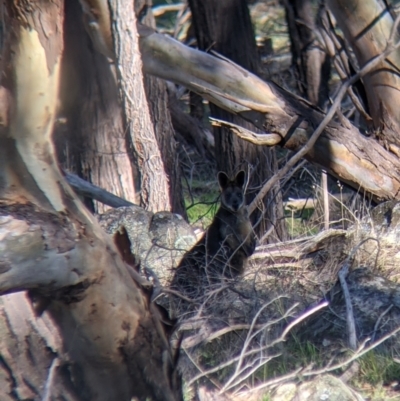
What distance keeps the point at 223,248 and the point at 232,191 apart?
3.89 feet

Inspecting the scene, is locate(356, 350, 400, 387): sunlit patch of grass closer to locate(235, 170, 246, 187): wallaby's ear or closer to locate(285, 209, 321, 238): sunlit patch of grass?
locate(285, 209, 321, 238): sunlit patch of grass

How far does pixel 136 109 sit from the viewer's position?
23.2 feet

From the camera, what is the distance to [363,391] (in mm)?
4793

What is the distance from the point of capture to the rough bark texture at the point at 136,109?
21.8ft

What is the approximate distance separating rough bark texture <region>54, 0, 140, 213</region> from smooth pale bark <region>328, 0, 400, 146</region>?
2714 millimetres

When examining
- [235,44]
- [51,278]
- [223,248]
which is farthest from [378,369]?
[235,44]

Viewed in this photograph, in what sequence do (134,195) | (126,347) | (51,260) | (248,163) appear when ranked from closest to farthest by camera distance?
(51,260) → (126,347) → (248,163) → (134,195)

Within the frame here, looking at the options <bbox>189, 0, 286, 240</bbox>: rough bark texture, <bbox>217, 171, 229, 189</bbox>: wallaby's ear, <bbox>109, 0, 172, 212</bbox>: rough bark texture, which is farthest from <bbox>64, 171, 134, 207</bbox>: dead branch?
<bbox>189, 0, 286, 240</bbox>: rough bark texture

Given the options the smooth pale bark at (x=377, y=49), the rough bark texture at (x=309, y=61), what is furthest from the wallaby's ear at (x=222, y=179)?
the rough bark texture at (x=309, y=61)

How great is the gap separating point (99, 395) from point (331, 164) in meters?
3.95

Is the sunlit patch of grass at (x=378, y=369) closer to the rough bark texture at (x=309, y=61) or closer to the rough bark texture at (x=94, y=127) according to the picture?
the rough bark texture at (x=94, y=127)

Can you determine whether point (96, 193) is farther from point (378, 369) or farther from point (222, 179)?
point (378, 369)

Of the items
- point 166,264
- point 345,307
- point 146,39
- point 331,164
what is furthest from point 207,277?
point 146,39

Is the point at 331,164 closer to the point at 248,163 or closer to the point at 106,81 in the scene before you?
the point at 248,163
